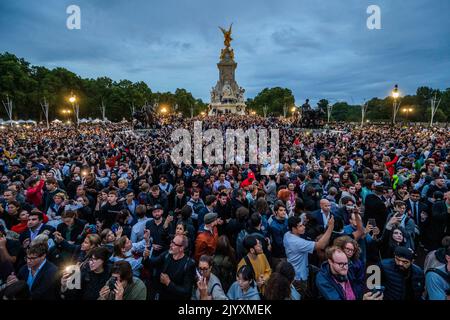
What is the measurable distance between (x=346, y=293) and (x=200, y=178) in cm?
609

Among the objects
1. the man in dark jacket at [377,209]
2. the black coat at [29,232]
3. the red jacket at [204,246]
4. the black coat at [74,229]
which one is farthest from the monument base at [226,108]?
the red jacket at [204,246]

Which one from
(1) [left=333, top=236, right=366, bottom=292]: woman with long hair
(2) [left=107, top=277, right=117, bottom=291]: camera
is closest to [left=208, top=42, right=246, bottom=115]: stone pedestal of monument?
(1) [left=333, top=236, right=366, bottom=292]: woman with long hair

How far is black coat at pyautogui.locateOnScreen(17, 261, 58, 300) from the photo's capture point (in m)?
3.30

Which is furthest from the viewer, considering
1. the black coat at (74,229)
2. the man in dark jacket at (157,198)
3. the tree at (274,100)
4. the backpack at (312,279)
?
the tree at (274,100)

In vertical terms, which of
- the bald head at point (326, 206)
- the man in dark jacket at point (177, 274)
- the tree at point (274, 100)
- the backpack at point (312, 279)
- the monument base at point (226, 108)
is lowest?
the backpack at point (312, 279)

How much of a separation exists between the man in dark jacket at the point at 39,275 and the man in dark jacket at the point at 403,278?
406 centimetres

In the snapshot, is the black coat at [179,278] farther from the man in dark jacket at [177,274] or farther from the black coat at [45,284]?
the black coat at [45,284]

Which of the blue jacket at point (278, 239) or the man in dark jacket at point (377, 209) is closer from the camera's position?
the blue jacket at point (278, 239)

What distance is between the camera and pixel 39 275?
341cm

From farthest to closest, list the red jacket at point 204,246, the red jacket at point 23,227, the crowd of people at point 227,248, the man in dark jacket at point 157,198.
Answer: the man in dark jacket at point 157,198, the red jacket at point 23,227, the red jacket at point 204,246, the crowd of people at point 227,248

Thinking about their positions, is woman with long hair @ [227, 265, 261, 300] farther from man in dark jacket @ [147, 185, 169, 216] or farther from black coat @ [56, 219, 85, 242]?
man in dark jacket @ [147, 185, 169, 216]

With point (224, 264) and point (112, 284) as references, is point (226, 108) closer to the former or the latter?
point (224, 264)

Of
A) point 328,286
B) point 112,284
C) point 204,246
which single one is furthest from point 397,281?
point 112,284

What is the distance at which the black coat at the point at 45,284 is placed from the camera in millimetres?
3297
